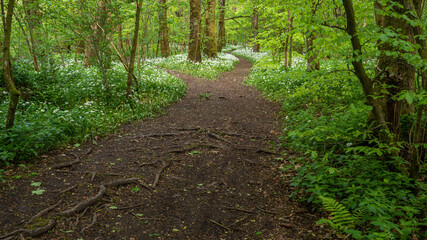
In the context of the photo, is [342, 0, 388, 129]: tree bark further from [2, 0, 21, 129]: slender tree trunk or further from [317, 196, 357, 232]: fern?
[2, 0, 21, 129]: slender tree trunk

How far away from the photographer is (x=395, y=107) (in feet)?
14.0

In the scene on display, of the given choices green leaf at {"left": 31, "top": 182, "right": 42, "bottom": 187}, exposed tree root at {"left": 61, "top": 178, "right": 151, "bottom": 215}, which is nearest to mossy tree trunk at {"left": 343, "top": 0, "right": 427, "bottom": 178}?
exposed tree root at {"left": 61, "top": 178, "right": 151, "bottom": 215}

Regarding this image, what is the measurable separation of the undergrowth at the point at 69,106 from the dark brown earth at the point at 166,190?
413 millimetres

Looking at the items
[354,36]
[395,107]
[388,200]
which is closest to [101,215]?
[388,200]

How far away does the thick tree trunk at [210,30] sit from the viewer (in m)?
Result: 19.8

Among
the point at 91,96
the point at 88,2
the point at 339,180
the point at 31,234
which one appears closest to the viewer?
the point at 31,234

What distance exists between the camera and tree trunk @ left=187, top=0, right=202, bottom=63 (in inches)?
695

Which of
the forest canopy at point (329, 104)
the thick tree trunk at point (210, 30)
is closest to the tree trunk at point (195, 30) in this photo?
the thick tree trunk at point (210, 30)

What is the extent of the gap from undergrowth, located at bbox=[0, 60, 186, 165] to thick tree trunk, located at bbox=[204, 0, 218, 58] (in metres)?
9.65

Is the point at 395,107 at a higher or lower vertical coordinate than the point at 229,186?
higher

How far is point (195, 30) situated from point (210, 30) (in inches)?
140

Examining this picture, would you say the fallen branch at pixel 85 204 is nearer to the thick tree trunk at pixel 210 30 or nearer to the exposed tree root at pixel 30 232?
the exposed tree root at pixel 30 232

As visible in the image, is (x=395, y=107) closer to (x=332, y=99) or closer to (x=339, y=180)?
(x=339, y=180)

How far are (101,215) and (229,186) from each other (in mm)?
2097
